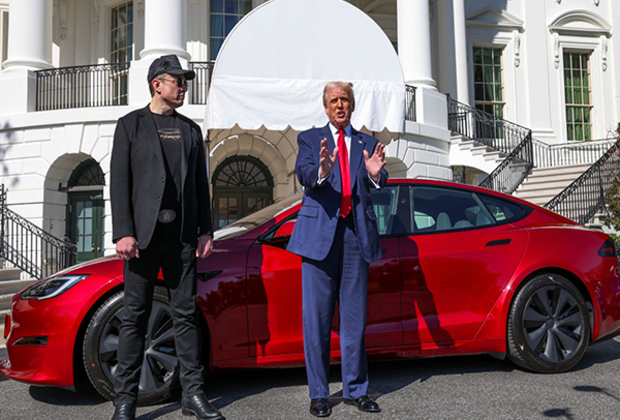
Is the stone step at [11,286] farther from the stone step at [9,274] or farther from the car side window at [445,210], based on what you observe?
the car side window at [445,210]

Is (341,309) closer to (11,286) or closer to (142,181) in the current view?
(142,181)

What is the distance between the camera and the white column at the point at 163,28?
527 inches

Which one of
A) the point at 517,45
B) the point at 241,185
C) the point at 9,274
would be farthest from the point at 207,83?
the point at 517,45

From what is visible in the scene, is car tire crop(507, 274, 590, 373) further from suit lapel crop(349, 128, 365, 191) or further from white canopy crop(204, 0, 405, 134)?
white canopy crop(204, 0, 405, 134)

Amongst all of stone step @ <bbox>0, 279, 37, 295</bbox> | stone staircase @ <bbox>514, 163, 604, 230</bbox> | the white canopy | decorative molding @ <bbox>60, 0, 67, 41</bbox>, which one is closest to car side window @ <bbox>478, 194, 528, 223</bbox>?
the white canopy

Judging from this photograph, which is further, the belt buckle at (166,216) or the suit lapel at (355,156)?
the suit lapel at (355,156)

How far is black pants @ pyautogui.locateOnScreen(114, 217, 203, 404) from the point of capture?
3.40m

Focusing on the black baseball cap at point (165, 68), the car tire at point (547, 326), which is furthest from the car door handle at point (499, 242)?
the black baseball cap at point (165, 68)

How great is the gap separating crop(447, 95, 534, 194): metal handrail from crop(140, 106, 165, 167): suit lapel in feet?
42.2

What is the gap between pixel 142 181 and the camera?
137 inches

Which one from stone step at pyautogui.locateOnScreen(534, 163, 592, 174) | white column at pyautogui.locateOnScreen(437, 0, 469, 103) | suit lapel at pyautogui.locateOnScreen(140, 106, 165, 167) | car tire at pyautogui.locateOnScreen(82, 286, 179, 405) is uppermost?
white column at pyautogui.locateOnScreen(437, 0, 469, 103)

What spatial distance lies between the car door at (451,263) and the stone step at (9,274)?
806 centimetres

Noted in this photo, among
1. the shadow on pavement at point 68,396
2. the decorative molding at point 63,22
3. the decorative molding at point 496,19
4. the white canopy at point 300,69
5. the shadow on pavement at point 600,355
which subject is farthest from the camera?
the decorative molding at point 496,19

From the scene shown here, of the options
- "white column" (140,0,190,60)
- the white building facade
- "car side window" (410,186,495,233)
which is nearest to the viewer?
"car side window" (410,186,495,233)
